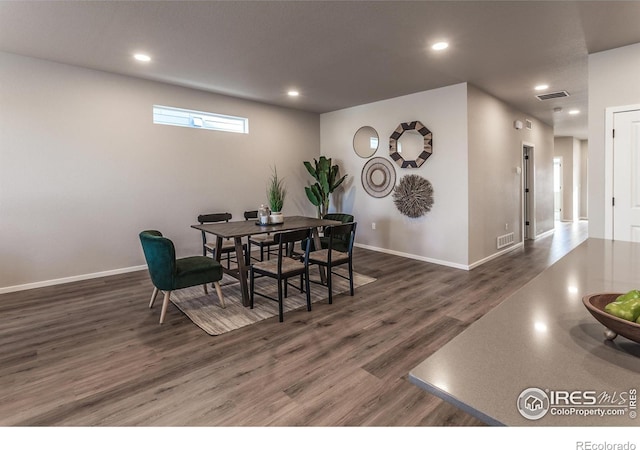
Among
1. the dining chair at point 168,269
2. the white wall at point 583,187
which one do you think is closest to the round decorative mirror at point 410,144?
the dining chair at point 168,269

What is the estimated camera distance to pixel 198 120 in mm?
5379

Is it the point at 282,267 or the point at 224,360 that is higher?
the point at 282,267

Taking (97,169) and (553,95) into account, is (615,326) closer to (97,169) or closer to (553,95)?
(97,169)

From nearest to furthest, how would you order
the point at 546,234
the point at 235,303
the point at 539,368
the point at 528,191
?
the point at 539,368
the point at 235,303
the point at 528,191
the point at 546,234

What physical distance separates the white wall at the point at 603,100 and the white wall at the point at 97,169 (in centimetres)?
483

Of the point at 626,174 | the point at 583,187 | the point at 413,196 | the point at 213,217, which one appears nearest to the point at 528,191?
the point at 413,196

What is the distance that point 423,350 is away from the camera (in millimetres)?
2635

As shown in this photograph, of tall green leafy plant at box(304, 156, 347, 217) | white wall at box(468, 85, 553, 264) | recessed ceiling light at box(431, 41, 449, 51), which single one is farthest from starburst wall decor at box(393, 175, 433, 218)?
recessed ceiling light at box(431, 41, 449, 51)

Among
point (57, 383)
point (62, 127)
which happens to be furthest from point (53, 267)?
point (57, 383)

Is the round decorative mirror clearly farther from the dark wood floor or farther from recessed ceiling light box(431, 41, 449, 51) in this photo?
the dark wood floor

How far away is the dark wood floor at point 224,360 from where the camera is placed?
1.93 meters

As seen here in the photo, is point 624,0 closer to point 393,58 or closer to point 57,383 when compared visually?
point 393,58

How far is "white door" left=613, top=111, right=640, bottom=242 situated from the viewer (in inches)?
134

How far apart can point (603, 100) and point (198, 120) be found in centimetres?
528
